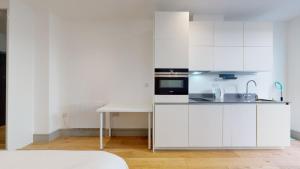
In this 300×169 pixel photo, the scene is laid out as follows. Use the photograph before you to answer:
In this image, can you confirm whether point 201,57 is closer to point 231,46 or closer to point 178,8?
point 231,46

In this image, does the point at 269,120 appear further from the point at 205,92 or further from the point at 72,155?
the point at 72,155

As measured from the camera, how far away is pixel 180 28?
11.6 ft

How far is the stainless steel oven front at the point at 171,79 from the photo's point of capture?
353 centimetres

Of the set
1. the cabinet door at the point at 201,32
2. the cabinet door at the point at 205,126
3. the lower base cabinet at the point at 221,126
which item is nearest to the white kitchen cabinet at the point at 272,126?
the lower base cabinet at the point at 221,126

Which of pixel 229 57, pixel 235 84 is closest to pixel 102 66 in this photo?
pixel 229 57

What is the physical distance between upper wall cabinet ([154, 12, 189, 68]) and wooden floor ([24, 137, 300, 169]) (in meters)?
1.52

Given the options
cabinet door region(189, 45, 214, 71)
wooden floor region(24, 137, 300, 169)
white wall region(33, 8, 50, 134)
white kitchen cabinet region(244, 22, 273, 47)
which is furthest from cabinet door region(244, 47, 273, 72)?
white wall region(33, 8, 50, 134)

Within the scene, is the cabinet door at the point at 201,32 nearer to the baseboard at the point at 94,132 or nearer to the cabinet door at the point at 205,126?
the cabinet door at the point at 205,126

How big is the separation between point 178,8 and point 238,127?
2.40 m

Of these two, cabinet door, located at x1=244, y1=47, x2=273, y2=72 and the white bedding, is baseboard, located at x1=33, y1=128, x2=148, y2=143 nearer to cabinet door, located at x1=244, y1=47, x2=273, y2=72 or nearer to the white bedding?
cabinet door, located at x1=244, y1=47, x2=273, y2=72

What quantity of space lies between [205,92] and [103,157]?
3.21 meters

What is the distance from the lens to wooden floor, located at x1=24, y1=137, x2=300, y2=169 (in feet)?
9.62

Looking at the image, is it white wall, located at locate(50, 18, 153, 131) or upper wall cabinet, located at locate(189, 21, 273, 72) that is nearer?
upper wall cabinet, located at locate(189, 21, 273, 72)

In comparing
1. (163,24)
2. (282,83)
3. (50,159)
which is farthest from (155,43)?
(282,83)
